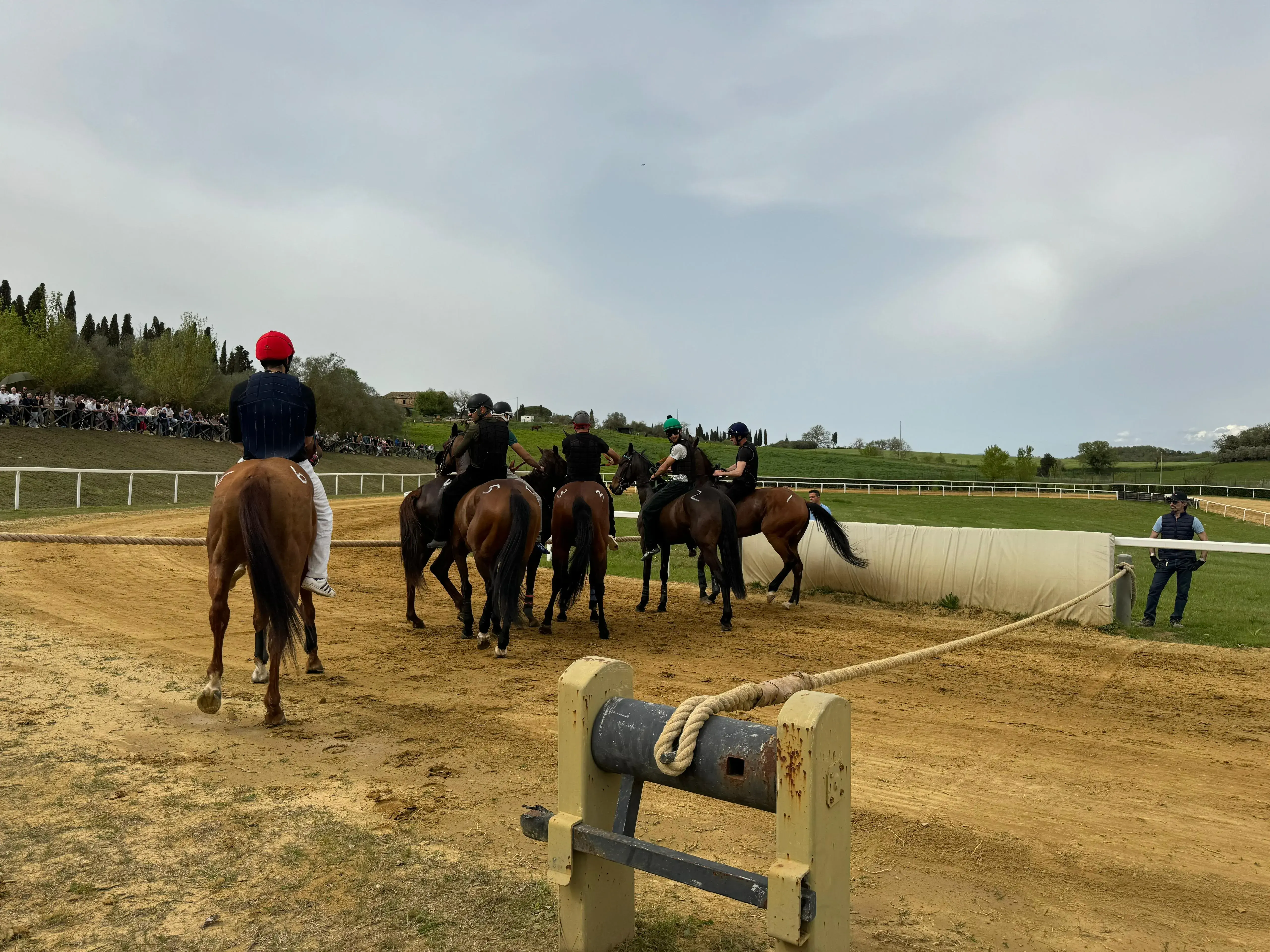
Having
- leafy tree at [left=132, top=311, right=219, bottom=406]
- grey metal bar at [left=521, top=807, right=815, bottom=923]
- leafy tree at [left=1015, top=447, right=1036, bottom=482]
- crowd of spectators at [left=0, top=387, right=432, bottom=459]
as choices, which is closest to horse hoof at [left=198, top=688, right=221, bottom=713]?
grey metal bar at [left=521, top=807, right=815, bottom=923]

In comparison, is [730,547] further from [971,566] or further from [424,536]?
[424,536]

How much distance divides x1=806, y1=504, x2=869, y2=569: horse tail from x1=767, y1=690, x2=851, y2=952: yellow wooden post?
31.1 ft

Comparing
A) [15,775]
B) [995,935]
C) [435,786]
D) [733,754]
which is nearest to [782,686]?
[733,754]

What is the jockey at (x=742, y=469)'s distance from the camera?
1167 cm

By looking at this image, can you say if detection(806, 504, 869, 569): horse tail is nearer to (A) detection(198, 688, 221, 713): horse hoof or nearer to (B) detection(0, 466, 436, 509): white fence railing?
(B) detection(0, 466, 436, 509): white fence railing

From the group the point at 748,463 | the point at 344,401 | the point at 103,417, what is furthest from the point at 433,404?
the point at 748,463

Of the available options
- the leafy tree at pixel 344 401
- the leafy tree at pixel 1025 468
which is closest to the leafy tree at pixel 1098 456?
the leafy tree at pixel 1025 468

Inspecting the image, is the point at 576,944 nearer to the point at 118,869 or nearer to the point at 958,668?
the point at 118,869

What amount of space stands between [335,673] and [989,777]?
5038 millimetres

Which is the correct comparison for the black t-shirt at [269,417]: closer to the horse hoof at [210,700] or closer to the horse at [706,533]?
the horse hoof at [210,700]

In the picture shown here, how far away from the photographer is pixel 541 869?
3.32 m

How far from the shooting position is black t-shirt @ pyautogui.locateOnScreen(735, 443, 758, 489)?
11.6 metres

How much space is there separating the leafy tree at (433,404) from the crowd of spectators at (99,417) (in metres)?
81.7

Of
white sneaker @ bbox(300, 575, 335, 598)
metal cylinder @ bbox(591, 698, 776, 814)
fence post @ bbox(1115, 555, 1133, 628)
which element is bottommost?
fence post @ bbox(1115, 555, 1133, 628)
